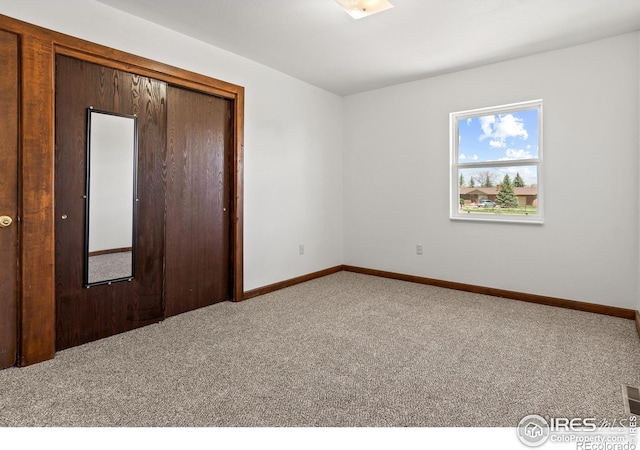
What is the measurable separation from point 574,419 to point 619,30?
10.4ft

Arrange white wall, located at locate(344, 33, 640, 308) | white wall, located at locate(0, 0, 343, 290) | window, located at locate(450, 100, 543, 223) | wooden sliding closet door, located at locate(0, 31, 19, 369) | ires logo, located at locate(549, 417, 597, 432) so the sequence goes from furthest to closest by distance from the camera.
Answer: window, located at locate(450, 100, 543, 223), white wall, located at locate(344, 33, 640, 308), white wall, located at locate(0, 0, 343, 290), wooden sliding closet door, located at locate(0, 31, 19, 369), ires logo, located at locate(549, 417, 597, 432)

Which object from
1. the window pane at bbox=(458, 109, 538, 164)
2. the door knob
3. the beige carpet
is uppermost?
the window pane at bbox=(458, 109, 538, 164)

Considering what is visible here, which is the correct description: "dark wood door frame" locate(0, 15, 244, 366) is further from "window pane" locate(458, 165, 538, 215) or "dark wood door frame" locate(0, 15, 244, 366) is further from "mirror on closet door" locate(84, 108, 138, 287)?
"window pane" locate(458, 165, 538, 215)

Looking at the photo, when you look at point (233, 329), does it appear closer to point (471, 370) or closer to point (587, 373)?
point (471, 370)

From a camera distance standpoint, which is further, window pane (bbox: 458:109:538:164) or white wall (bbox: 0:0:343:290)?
window pane (bbox: 458:109:538:164)

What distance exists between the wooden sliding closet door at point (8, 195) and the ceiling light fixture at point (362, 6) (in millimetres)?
2091

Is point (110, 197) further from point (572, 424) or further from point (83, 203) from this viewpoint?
point (572, 424)

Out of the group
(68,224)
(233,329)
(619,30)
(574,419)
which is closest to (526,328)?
(574,419)

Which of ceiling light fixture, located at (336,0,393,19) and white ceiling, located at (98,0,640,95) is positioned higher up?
white ceiling, located at (98,0,640,95)

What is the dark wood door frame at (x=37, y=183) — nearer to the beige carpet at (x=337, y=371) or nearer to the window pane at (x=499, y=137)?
the beige carpet at (x=337, y=371)

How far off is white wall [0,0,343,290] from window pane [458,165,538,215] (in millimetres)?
1710

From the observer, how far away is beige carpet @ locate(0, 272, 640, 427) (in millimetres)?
1770

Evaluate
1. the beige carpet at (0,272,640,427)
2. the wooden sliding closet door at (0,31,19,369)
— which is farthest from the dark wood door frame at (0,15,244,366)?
the beige carpet at (0,272,640,427)

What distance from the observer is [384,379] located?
6.93 ft
